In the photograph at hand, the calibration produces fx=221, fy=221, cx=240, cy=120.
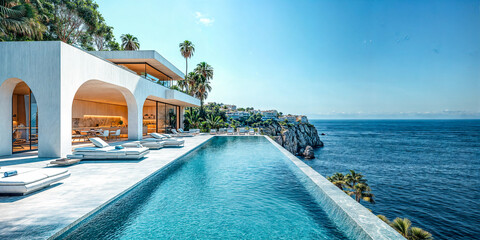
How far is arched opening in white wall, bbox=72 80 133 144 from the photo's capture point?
15.7m

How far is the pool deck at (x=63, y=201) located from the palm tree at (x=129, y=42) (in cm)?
3526

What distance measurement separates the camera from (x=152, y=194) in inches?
202

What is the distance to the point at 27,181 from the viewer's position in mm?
4504

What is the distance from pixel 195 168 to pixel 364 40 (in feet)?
126

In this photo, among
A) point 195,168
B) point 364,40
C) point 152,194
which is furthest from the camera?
point 364,40

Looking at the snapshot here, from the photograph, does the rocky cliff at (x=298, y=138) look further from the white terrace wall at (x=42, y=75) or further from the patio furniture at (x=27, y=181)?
the patio furniture at (x=27, y=181)

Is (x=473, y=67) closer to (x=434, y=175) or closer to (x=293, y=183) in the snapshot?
(x=434, y=175)

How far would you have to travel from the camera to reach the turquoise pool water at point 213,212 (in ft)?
11.4

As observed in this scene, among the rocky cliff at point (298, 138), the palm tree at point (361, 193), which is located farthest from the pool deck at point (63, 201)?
the rocky cliff at point (298, 138)

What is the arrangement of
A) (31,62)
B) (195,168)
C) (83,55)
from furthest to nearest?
(83,55), (31,62), (195,168)

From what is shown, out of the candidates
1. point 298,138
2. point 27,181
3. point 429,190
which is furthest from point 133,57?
point 298,138

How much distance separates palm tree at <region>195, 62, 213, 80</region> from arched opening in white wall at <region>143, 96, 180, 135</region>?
11898 millimetres

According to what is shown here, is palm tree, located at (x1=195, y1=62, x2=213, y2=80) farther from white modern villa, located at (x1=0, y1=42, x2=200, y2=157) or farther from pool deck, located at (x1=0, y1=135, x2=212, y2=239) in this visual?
pool deck, located at (x1=0, y1=135, x2=212, y2=239)

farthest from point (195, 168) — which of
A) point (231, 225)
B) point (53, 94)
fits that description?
point (53, 94)
